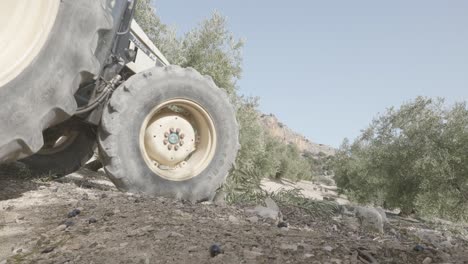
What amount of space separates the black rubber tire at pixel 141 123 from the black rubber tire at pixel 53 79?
54 cm

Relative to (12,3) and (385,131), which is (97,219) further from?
(385,131)

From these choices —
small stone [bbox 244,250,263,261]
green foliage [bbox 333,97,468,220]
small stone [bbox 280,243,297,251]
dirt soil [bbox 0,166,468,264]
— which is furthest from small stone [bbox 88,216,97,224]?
green foliage [bbox 333,97,468,220]

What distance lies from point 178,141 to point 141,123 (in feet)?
1.64

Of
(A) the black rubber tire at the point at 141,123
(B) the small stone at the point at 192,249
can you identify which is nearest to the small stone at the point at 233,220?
(B) the small stone at the point at 192,249

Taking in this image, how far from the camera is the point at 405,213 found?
18234 millimetres

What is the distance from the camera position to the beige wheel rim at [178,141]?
3.92 metres

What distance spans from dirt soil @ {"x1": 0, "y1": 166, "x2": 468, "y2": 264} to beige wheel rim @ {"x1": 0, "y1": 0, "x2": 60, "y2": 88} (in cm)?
117

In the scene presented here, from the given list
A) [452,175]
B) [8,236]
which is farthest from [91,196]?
[452,175]

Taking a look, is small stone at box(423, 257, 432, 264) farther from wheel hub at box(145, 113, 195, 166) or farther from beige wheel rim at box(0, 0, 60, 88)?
beige wheel rim at box(0, 0, 60, 88)

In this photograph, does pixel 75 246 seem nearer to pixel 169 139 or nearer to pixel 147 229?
pixel 147 229

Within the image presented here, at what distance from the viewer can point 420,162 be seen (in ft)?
56.1

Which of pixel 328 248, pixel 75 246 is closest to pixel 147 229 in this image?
pixel 75 246

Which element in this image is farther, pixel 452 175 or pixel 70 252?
pixel 452 175

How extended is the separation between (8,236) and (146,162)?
147cm
